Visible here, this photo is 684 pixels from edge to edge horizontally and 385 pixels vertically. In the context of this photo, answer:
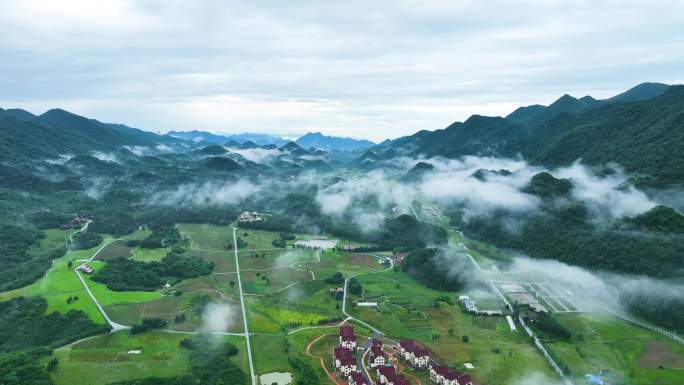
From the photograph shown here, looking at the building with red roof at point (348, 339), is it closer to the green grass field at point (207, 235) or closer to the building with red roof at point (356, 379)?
the building with red roof at point (356, 379)

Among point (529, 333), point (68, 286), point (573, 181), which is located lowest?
point (529, 333)

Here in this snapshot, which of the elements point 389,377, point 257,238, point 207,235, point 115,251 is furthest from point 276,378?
point 207,235

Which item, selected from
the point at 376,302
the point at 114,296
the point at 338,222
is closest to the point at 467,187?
the point at 338,222

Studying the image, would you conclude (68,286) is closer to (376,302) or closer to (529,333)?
(376,302)

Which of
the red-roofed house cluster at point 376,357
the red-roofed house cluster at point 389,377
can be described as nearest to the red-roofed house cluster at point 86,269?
the red-roofed house cluster at point 376,357

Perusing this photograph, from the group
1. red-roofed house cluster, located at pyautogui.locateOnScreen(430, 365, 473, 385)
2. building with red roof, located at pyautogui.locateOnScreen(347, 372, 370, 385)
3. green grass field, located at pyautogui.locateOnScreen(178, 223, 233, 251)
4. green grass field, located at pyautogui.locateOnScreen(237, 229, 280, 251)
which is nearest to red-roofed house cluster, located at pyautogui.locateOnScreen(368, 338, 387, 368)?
building with red roof, located at pyautogui.locateOnScreen(347, 372, 370, 385)

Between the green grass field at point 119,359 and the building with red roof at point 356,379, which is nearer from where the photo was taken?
the building with red roof at point 356,379

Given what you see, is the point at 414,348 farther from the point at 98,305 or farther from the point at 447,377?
the point at 98,305
